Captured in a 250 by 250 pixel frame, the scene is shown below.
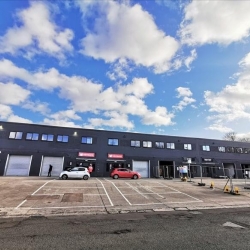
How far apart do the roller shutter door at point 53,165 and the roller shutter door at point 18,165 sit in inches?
87.7

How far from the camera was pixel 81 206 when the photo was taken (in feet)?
36.0

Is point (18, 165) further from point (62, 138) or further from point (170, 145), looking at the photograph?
point (170, 145)

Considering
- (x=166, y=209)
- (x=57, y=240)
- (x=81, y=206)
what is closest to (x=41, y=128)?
(x=81, y=206)

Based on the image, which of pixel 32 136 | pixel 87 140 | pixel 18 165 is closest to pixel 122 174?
pixel 87 140

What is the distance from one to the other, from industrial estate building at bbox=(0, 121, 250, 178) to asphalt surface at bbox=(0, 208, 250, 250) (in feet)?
76.4

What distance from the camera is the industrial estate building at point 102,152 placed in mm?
31094

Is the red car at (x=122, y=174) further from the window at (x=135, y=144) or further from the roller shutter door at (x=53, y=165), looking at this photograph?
the roller shutter door at (x=53, y=165)

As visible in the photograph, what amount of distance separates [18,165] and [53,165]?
17.1ft

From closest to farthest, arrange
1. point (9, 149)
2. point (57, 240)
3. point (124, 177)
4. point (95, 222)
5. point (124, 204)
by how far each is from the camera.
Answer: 1. point (57, 240)
2. point (95, 222)
3. point (124, 204)
4. point (124, 177)
5. point (9, 149)

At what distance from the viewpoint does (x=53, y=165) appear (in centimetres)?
3192

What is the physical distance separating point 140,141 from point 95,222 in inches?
1171

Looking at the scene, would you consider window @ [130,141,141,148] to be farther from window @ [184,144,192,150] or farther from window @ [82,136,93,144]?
window @ [184,144,192,150]

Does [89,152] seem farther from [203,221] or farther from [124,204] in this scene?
[203,221]

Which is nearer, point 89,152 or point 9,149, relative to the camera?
point 9,149
